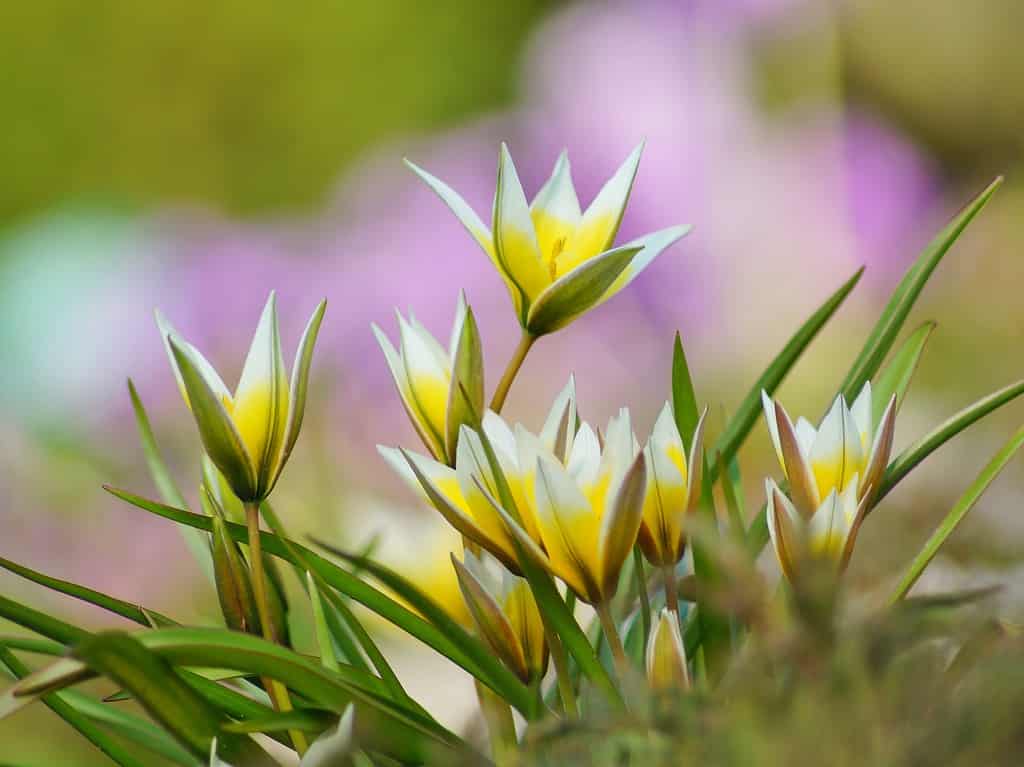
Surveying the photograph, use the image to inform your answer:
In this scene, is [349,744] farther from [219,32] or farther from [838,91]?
[219,32]

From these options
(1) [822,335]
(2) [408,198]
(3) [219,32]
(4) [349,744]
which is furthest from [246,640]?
(3) [219,32]

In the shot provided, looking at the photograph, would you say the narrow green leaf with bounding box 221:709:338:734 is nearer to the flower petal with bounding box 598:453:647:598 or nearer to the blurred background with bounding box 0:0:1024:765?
the flower petal with bounding box 598:453:647:598

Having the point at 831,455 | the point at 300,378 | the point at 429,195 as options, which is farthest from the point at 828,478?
the point at 429,195

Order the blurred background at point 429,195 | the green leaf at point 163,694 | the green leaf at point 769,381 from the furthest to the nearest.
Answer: the blurred background at point 429,195 → the green leaf at point 769,381 → the green leaf at point 163,694

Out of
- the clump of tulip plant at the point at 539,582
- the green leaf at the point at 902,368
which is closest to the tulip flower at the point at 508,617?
the clump of tulip plant at the point at 539,582

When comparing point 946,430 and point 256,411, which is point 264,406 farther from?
point 946,430

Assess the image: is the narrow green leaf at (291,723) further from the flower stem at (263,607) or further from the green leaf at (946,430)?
the green leaf at (946,430)
